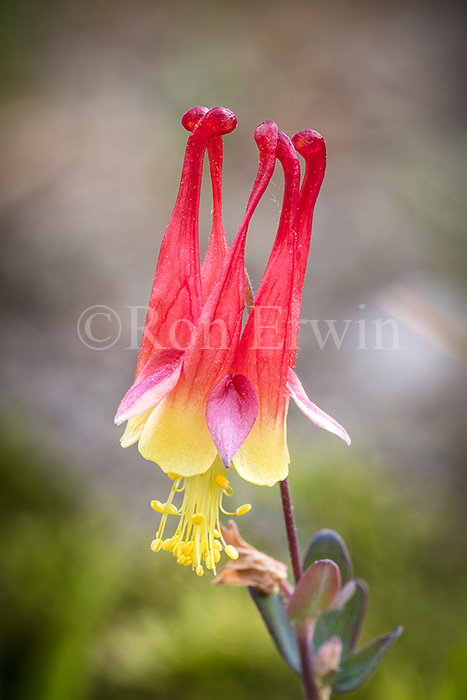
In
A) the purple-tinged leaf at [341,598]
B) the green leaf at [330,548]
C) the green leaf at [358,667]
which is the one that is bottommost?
the green leaf at [358,667]

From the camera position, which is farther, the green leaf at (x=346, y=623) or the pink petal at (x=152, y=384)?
the green leaf at (x=346, y=623)

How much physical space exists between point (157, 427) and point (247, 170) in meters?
5.08

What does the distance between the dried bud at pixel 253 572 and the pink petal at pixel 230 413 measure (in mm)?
414

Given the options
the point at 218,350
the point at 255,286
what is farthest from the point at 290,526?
the point at 255,286

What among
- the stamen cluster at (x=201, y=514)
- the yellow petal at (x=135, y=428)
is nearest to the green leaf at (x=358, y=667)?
the stamen cluster at (x=201, y=514)

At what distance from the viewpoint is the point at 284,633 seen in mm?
1408

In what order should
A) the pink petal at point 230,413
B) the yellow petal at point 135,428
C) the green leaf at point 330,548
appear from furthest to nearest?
the green leaf at point 330,548 < the yellow petal at point 135,428 < the pink petal at point 230,413

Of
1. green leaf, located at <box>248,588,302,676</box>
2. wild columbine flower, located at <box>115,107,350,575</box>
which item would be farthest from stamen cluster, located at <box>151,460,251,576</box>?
green leaf, located at <box>248,588,302,676</box>

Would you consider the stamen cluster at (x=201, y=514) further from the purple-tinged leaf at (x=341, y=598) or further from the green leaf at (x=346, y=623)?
the green leaf at (x=346, y=623)

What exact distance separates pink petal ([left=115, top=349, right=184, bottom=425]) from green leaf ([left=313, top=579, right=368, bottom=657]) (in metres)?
0.75

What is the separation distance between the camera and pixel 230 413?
39.6 inches

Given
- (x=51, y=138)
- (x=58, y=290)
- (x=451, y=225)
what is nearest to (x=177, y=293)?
(x=451, y=225)

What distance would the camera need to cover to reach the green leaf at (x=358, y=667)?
1368 millimetres

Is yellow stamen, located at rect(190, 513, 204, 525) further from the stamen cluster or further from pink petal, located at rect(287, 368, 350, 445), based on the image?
pink petal, located at rect(287, 368, 350, 445)
